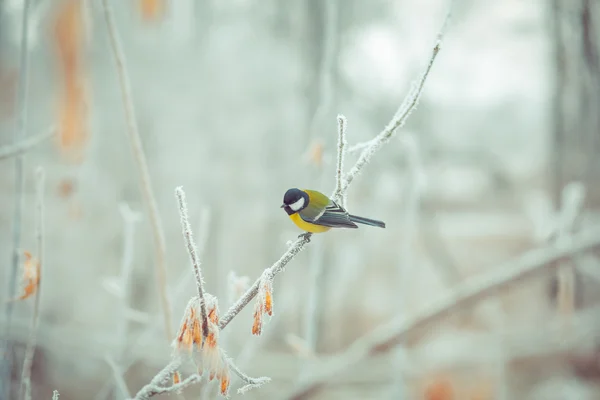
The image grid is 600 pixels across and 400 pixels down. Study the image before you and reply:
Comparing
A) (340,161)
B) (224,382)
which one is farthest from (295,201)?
(224,382)

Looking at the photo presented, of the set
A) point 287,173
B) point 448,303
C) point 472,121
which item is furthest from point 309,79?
point 448,303

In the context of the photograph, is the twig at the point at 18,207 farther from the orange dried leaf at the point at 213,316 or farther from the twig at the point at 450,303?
the twig at the point at 450,303

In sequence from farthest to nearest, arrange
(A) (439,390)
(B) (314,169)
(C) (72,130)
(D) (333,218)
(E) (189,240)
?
1. (A) (439,390)
2. (C) (72,130)
3. (B) (314,169)
4. (D) (333,218)
5. (E) (189,240)

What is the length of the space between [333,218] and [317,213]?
2 centimetres

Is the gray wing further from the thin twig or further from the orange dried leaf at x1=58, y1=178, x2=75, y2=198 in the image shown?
the orange dried leaf at x1=58, y1=178, x2=75, y2=198

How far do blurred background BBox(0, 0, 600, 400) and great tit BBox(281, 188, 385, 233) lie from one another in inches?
11.0

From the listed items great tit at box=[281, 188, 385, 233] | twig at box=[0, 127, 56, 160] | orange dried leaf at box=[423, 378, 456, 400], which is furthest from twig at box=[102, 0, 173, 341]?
orange dried leaf at box=[423, 378, 456, 400]

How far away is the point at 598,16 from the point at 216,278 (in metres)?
1.09

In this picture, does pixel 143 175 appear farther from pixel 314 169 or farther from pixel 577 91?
pixel 577 91

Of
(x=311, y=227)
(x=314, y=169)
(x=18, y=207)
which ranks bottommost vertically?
(x=311, y=227)

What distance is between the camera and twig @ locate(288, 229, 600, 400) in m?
0.96

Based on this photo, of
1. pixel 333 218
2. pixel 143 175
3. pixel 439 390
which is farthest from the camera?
pixel 439 390

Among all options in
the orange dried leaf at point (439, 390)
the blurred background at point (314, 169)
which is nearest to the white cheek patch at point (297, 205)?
the blurred background at point (314, 169)

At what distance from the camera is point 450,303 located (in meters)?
1.02
